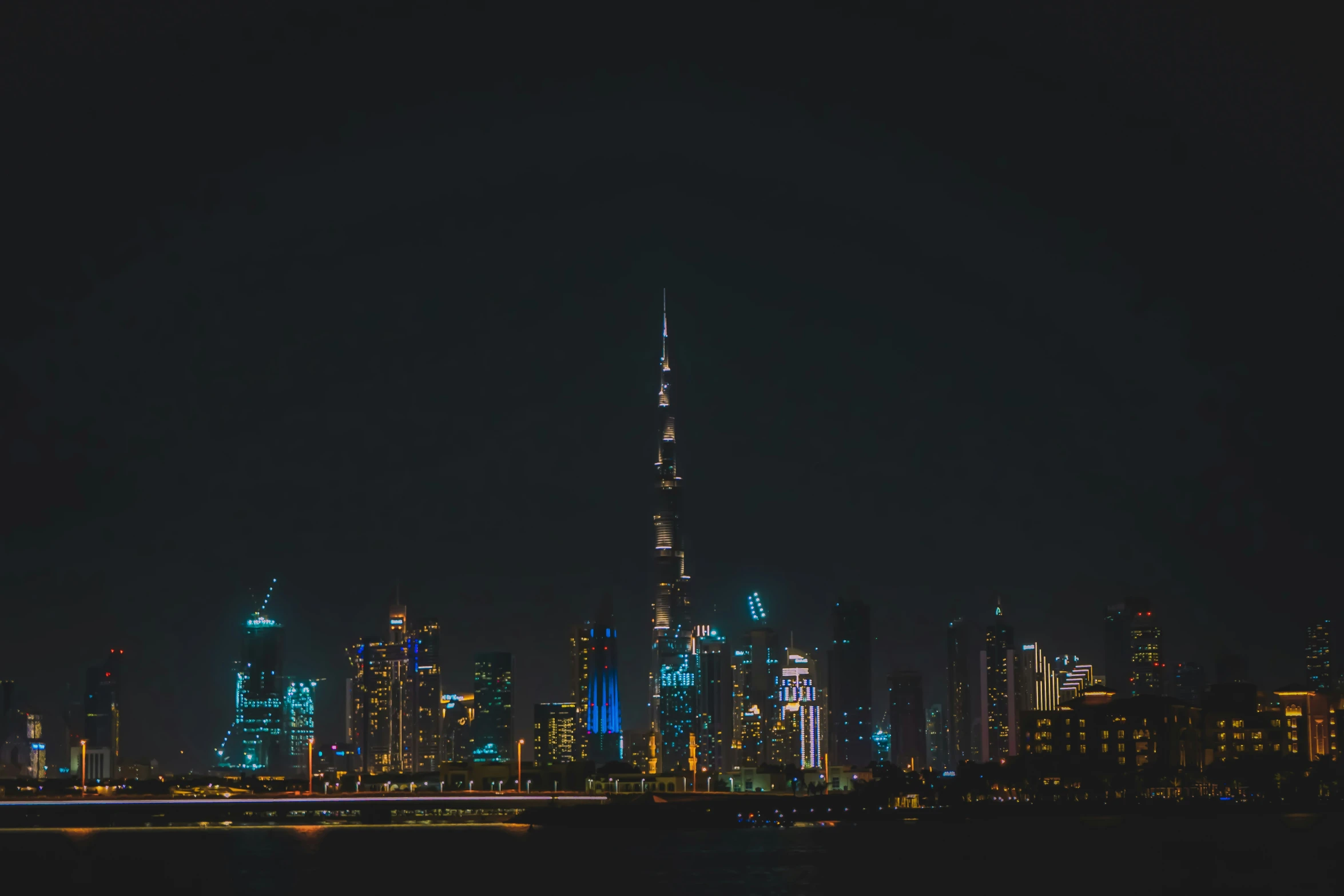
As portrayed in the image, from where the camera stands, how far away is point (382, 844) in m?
153

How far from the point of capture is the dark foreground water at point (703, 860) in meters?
108

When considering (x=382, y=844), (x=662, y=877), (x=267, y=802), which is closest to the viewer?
(x=662, y=877)

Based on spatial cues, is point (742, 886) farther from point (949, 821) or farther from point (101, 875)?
point (949, 821)

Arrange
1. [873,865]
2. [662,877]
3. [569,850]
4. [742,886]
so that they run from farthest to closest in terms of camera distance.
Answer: [569,850]
[873,865]
[662,877]
[742,886]

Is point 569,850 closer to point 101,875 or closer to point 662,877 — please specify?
point 662,877

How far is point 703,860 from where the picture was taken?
5133 inches

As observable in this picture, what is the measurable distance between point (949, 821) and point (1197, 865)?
76082mm

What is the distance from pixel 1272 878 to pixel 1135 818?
8566 centimetres

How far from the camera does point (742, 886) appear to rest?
353ft

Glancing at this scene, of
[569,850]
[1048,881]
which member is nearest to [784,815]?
[569,850]

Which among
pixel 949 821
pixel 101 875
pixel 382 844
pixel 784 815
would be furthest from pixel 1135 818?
pixel 101 875

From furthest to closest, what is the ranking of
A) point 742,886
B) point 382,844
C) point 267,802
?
point 267,802 → point 382,844 → point 742,886

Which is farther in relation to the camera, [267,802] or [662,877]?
[267,802]

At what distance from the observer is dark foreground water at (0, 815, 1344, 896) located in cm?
10794
